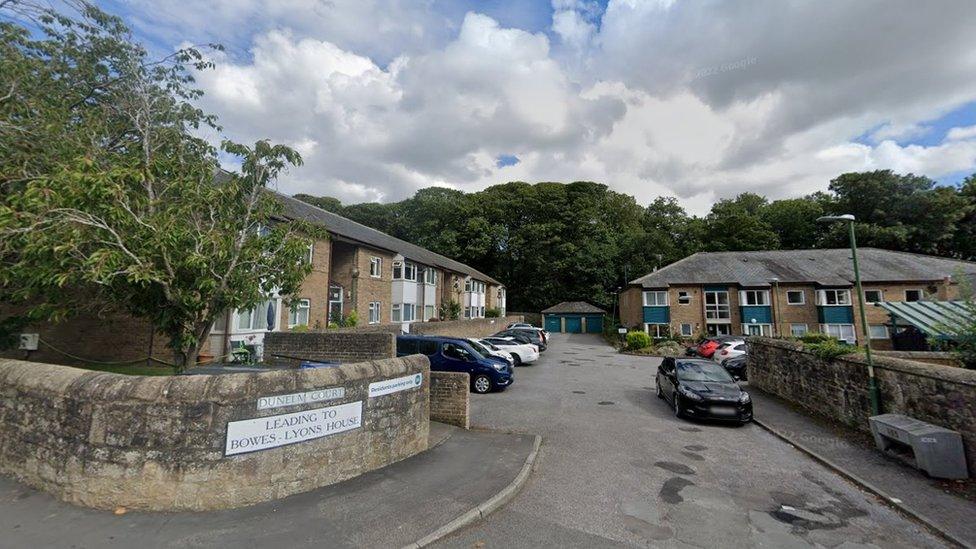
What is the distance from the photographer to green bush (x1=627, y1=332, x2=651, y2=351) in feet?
100

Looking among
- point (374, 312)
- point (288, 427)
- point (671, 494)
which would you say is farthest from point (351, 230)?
point (671, 494)

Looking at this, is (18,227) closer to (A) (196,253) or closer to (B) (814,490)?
(A) (196,253)

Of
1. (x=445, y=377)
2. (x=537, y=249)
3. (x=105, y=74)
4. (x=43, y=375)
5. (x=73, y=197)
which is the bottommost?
(x=445, y=377)

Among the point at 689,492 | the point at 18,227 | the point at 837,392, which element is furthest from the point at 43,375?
the point at 837,392

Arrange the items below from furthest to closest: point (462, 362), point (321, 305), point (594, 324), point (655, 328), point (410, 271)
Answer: point (594, 324) < point (655, 328) < point (410, 271) < point (321, 305) < point (462, 362)

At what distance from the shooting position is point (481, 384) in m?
13.3

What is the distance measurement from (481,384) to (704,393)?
6.45 metres

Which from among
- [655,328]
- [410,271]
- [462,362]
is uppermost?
[410,271]

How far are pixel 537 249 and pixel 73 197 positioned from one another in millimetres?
54080

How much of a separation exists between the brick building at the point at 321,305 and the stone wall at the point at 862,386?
11797 mm

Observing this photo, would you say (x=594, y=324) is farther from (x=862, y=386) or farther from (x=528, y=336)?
(x=862, y=386)

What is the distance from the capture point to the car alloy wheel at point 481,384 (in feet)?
43.7

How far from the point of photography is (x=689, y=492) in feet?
20.4

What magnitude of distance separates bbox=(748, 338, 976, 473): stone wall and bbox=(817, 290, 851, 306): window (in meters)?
27.2
